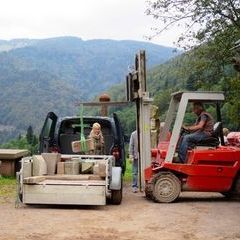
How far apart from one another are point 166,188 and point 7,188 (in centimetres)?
446

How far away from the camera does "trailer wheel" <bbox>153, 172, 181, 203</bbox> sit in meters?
12.0

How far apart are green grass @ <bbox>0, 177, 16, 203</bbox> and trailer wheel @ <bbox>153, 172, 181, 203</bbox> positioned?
9.79 ft

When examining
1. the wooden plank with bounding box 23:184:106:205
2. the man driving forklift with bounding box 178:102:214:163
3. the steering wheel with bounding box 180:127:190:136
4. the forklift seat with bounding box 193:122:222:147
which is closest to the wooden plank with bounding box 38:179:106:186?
the wooden plank with bounding box 23:184:106:205

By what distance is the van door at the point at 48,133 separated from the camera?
14766 mm

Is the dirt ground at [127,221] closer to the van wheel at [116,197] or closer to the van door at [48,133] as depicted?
the van wheel at [116,197]

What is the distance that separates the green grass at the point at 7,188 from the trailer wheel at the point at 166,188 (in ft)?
9.79

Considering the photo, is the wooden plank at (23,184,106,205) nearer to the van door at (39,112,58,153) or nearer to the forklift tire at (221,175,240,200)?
the forklift tire at (221,175,240,200)

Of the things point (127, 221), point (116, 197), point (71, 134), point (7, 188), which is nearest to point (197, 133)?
point (116, 197)

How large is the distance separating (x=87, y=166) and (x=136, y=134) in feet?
6.16

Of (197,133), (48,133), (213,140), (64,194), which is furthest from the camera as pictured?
(48,133)

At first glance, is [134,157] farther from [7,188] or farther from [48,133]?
[7,188]

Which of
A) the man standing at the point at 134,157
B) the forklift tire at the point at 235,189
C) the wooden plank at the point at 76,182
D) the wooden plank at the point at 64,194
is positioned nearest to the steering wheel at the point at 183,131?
the forklift tire at the point at 235,189

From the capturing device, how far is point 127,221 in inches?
378

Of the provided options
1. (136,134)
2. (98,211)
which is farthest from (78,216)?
(136,134)
